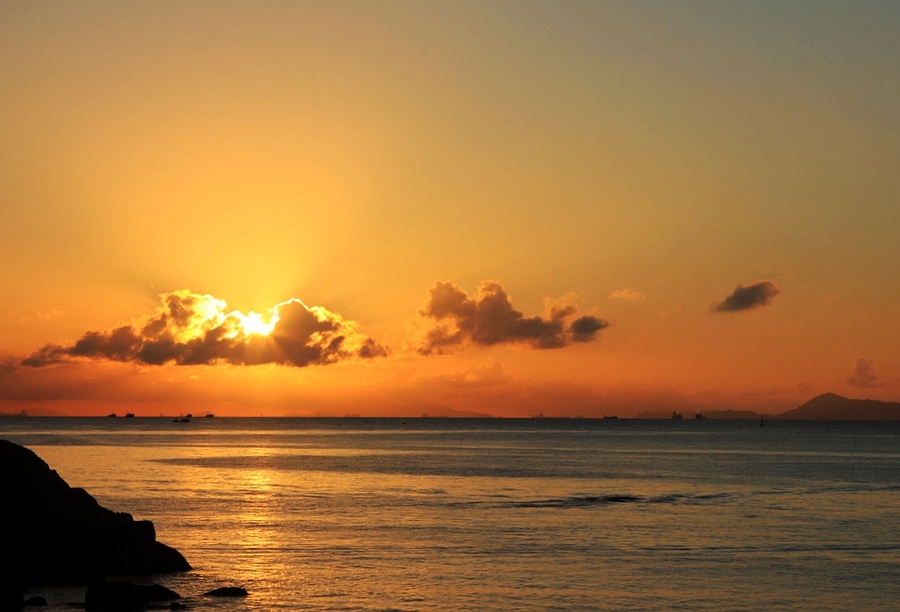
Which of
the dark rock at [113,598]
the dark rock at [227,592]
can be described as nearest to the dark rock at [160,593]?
the dark rock at [113,598]

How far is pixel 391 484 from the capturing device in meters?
93.6

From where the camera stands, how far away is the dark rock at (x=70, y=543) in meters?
40.2

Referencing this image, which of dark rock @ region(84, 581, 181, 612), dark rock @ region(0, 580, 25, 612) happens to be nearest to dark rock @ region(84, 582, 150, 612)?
dark rock @ region(84, 581, 181, 612)

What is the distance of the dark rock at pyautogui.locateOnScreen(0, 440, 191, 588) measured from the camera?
40.2 meters

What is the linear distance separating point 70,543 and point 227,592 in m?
7.82

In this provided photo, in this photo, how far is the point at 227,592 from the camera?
37.9 meters

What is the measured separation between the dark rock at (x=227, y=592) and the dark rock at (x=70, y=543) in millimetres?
5360

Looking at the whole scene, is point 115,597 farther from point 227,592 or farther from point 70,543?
point 70,543

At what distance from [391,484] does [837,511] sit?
40334 millimetres

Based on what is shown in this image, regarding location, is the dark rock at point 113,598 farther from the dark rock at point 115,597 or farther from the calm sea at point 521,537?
the calm sea at point 521,537

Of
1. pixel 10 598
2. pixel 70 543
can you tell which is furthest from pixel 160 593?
pixel 70 543

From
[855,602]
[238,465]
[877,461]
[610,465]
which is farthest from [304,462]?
[855,602]

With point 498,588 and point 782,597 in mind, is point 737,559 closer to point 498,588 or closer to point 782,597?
point 782,597

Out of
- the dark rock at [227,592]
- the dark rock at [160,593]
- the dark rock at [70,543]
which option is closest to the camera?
the dark rock at [160,593]
